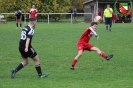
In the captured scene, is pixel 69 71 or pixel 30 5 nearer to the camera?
pixel 69 71

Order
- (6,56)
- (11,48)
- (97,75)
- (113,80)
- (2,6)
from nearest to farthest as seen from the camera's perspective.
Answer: (113,80) → (97,75) → (6,56) → (11,48) → (2,6)

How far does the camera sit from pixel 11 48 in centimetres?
1762

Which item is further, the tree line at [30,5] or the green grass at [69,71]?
the tree line at [30,5]

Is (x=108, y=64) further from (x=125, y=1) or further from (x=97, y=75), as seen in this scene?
(x=125, y=1)

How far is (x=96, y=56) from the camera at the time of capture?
15086mm

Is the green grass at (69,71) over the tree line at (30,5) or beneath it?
beneath

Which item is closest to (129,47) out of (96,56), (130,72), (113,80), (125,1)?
→ (96,56)

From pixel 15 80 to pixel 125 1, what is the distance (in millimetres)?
45786

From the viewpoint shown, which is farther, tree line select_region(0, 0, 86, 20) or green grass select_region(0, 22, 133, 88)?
tree line select_region(0, 0, 86, 20)

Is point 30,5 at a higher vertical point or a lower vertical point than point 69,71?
higher

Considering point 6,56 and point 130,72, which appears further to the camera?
point 6,56

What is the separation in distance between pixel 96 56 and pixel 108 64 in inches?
84.8

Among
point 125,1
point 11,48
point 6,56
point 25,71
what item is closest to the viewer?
point 25,71

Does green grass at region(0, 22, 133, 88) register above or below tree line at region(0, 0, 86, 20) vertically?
below
